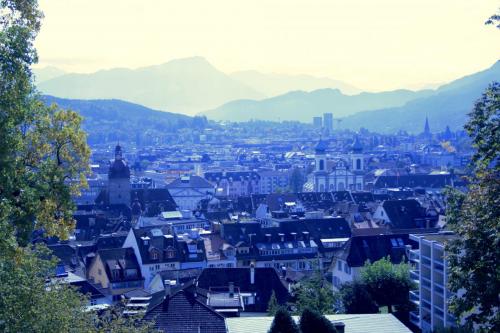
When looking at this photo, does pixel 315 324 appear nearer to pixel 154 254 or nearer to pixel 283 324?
pixel 283 324

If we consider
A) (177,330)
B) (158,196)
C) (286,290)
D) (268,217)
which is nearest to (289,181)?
(158,196)

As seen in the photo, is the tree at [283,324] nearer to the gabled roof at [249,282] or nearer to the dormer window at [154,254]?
the gabled roof at [249,282]

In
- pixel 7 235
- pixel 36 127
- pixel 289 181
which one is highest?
pixel 36 127

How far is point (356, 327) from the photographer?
24797 millimetres

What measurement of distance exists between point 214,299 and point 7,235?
A: 21588 mm

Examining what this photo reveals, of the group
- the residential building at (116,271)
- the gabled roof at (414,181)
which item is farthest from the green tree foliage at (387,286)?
the gabled roof at (414,181)

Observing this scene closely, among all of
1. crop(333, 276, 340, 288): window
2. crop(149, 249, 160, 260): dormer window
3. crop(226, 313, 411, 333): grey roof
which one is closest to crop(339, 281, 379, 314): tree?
crop(226, 313, 411, 333): grey roof

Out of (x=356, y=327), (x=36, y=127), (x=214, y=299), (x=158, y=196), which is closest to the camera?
(x=36, y=127)

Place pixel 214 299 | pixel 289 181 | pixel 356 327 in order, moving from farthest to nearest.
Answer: pixel 289 181
pixel 214 299
pixel 356 327

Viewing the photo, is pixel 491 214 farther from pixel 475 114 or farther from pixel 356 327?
pixel 356 327

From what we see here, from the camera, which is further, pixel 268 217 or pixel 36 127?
pixel 268 217

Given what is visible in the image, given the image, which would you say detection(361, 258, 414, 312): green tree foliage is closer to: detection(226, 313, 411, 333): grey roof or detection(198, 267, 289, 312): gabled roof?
detection(198, 267, 289, 312): gabled roof

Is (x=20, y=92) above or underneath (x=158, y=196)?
above

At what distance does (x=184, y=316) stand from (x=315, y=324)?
4970 mm
